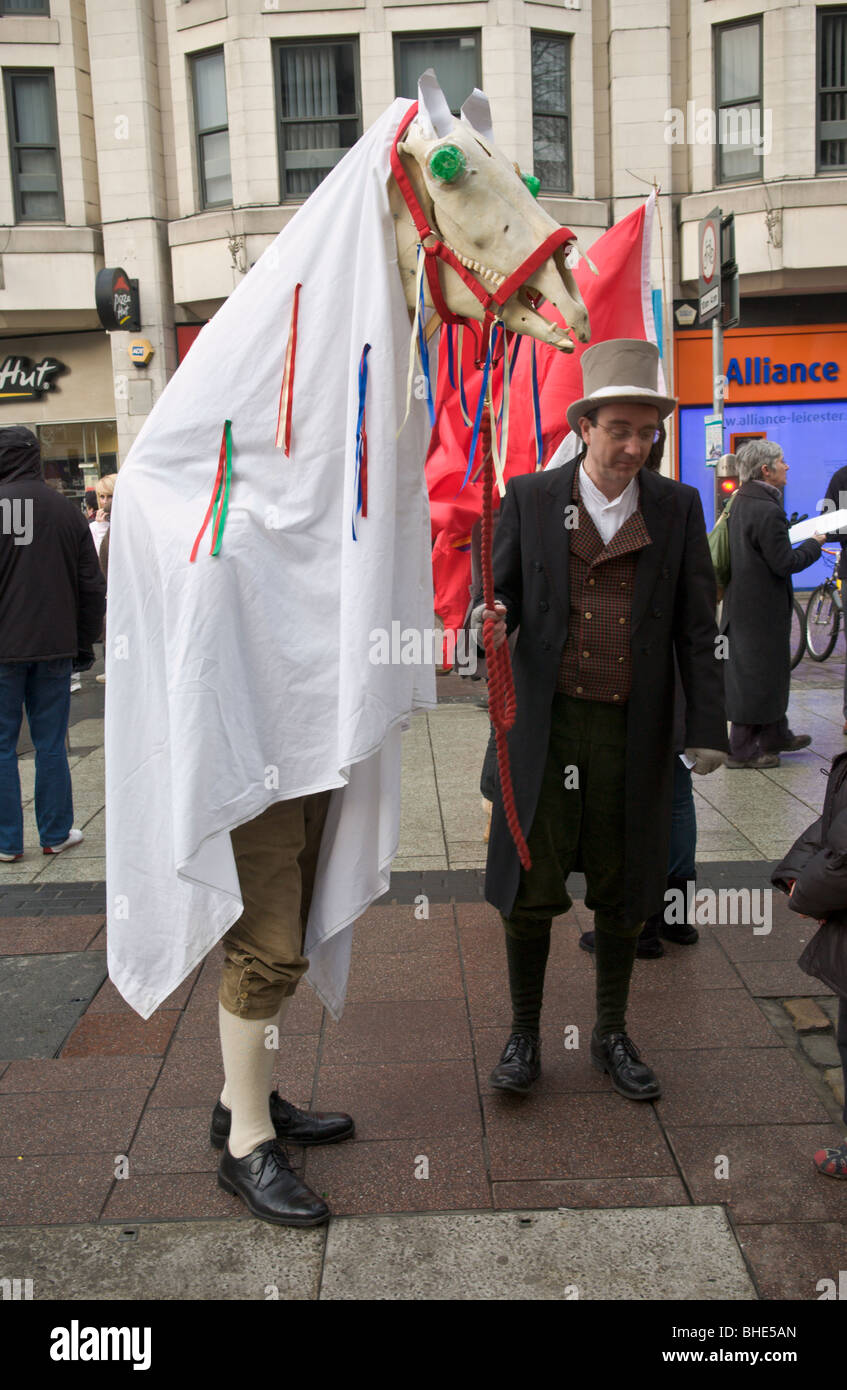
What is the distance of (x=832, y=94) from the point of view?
52.4ft

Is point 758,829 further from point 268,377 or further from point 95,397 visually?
point 95,397

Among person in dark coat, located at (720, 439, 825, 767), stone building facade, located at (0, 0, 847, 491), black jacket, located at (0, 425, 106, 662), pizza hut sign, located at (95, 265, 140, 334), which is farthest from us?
pizza hut sign, located at (95, 265, 140, 334)

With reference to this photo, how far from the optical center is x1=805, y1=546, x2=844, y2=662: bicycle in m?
11.2

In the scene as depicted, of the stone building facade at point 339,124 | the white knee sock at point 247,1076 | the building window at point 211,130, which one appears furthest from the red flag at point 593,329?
the building window at point 211,130

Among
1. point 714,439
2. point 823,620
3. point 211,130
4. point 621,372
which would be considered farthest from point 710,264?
point 211,130

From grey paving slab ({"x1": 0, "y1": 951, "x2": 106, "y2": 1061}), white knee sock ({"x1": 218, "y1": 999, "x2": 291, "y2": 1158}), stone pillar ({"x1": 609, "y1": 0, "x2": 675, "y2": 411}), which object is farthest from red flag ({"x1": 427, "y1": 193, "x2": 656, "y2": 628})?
stone pillar ({"x1": 609, "y1": 0, "x2": 675, "y2": 411})

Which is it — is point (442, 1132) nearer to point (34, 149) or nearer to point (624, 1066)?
point (624, 1066)

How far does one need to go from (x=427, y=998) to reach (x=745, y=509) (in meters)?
4.16

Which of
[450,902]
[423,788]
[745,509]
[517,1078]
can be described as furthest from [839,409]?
[517,1078]

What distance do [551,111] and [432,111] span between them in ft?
51.4

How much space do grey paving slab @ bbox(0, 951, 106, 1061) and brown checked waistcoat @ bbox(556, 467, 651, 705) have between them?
2.07m

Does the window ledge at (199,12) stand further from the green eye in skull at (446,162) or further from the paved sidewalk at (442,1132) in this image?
the green eye in skull at (446,162)

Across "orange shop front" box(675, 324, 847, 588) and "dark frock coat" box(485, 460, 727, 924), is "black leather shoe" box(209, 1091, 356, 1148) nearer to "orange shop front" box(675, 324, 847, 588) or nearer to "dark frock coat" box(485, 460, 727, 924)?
"dark frock coat" box(485, 460, 727, 924)

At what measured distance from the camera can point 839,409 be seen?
1678cm
